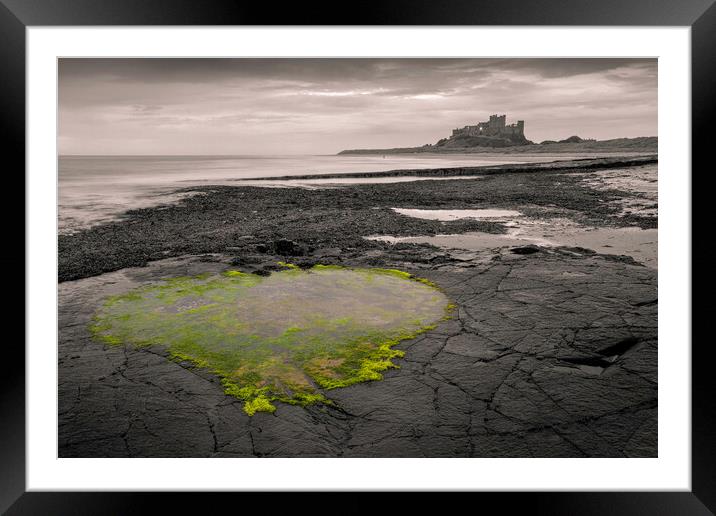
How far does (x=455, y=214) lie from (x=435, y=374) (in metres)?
7.28

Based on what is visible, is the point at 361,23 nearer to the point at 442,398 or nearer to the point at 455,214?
the point at 442,398

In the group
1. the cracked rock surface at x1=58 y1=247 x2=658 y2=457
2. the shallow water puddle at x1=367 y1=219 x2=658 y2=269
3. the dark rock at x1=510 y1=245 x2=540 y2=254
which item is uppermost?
the shallow water puddle at x1=367 y1=219 x2=658 y2=269

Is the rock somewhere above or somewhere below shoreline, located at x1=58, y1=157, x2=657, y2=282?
below

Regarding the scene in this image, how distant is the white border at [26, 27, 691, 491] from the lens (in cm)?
198

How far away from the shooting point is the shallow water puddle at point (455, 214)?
10.3m

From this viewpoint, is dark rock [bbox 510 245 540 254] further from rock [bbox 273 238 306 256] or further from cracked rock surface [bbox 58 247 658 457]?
rock [bbox 273 238 306 256]

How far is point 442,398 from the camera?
134 inches

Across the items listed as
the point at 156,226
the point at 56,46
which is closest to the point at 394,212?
the point at 156,226

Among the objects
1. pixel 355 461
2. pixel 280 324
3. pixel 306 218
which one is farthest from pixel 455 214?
pixel 355 461

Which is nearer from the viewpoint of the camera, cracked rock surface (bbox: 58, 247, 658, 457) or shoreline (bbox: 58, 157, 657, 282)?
cracked rock surface (bbox: 58, 247, 658, 457)

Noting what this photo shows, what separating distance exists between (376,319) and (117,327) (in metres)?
2.26

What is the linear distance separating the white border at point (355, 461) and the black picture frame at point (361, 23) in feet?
0.13

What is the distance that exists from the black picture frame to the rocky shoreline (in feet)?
2.83

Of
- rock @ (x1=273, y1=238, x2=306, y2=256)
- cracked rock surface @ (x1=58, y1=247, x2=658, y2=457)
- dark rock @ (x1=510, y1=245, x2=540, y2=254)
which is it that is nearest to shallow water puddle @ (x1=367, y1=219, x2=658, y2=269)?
dark rock @ (x1=510, y1=245, x2=540, y2=254)
